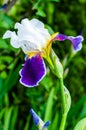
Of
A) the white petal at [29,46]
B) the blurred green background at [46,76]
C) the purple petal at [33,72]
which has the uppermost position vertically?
the white petal at [29,46]

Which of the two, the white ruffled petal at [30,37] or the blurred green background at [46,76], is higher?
the white ruffled petal at [30,37]

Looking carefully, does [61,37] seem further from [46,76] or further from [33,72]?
[46,76]

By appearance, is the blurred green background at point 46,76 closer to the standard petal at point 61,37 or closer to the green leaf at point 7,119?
the green leaf at point 7,119

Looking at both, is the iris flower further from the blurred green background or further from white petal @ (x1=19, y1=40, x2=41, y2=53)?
the blurred green background

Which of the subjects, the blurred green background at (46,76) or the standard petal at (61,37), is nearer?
the standard petal at (61,37)

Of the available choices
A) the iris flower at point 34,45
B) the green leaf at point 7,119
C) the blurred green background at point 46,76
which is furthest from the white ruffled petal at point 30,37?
the green leaf at point 7,119

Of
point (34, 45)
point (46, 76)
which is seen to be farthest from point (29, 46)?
point (46, 76)

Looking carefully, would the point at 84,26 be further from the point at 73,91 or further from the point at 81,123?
the point at 81,123

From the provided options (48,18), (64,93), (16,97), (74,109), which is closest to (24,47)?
(64,93)
